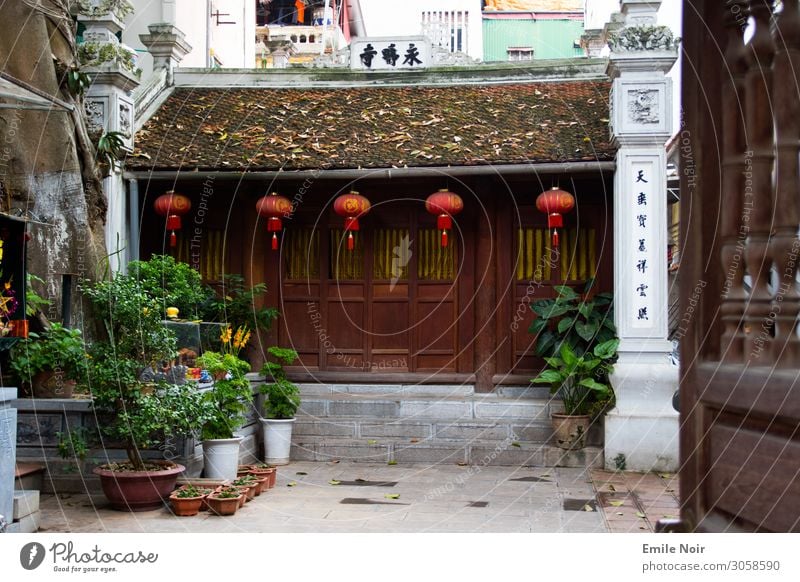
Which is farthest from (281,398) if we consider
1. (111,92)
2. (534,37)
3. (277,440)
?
(534,37)

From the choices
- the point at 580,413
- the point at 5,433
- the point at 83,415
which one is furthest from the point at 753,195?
the point at 580,413

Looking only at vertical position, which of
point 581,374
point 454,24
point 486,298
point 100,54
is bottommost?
point 581,374

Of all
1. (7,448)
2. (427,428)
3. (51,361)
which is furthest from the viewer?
(427,428)

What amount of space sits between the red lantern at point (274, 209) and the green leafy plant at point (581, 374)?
3.48 metres

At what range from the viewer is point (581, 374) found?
9.86 meters

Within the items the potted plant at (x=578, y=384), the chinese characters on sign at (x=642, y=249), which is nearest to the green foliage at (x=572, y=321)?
the potted plant at (x=578, y=384)

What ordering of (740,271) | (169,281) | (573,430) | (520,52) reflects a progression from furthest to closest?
(520,52) < (573,430) < (169,281) < (740,271)

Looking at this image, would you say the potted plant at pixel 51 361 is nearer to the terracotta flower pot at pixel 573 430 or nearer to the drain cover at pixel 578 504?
the drain cover at pixel 578 504

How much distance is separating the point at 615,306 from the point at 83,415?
17.7ft

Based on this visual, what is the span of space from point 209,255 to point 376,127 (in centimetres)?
271

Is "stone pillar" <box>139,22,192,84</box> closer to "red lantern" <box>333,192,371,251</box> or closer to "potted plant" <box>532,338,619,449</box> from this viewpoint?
"red lantern" <box>333,192,371,251</box>

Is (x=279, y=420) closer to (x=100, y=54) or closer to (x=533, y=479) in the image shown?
(x=533, y=479)

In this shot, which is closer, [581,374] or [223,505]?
[223,505]

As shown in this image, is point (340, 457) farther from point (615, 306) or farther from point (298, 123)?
point (298, 123)
